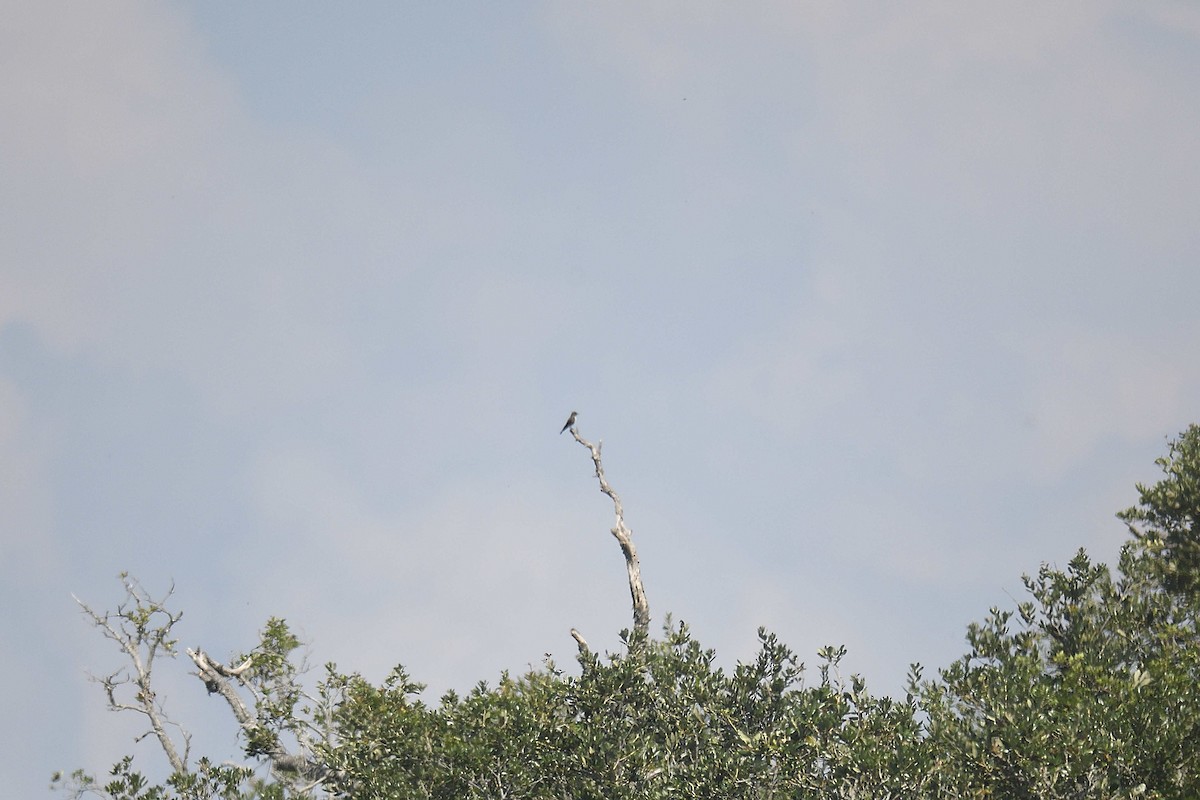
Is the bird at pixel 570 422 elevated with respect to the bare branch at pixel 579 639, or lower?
elevated

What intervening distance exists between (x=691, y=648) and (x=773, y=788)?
3.12 meters

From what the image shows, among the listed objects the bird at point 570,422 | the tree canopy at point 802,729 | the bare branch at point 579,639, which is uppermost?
the bird at point 570,422

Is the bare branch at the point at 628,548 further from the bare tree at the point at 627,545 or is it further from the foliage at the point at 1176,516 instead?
the foliage at the point at 1176,516

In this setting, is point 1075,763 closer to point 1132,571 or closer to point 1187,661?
point 1187,661

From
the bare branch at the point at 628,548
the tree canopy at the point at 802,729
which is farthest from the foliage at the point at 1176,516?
the bare branch at the point at 628,548

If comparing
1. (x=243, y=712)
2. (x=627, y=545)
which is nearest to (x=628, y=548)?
(x=627, y=545)

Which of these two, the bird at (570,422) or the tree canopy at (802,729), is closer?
the tree canopy at (802,729)

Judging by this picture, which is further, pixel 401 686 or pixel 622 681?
pixel 401 686

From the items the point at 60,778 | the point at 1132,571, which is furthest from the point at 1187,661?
the point at 60,778

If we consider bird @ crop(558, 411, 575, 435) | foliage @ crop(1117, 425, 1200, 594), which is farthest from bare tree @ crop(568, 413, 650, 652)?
Answer: foliage @ crop(1117, 425, 1200, 594)

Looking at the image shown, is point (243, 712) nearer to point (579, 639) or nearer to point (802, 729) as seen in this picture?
point (579, 639)

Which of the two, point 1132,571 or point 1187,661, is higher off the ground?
point 1132,571

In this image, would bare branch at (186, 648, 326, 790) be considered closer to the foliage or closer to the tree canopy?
the tree canopy

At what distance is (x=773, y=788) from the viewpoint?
17.5 metres
